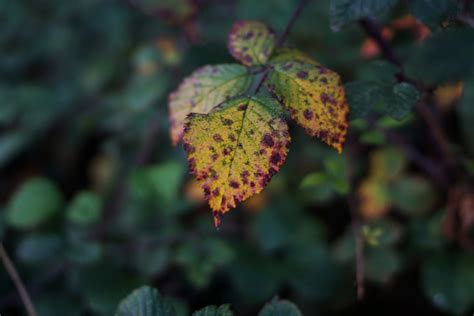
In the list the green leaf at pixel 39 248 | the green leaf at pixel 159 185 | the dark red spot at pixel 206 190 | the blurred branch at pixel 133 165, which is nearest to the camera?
the dark red spot at pixel 206 190

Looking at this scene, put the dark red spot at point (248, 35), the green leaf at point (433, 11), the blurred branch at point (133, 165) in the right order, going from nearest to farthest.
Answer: the green leaf at point (433, 11) < the dark red spot at point (248, 35) < the blurred branch at point (133, 165)

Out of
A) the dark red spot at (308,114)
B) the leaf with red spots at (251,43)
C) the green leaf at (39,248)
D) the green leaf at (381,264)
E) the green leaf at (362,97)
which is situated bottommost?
the green leaf at (381,264)

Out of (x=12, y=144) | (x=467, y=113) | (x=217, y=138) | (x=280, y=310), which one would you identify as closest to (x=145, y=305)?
(x=280, y=310)

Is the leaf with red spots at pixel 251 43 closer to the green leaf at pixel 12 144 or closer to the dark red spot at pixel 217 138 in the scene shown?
the dark red spot at pixel 217 138

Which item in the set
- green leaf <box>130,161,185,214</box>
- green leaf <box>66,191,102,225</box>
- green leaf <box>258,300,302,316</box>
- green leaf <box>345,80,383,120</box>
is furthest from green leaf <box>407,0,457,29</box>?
green leaf <box>66,191,102,225</box>

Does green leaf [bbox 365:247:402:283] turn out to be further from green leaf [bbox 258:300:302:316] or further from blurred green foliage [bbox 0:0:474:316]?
green leaf [bbox 258:300:302:316]

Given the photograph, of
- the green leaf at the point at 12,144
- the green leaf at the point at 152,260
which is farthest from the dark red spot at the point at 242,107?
the green leaf at the point at 12,144
